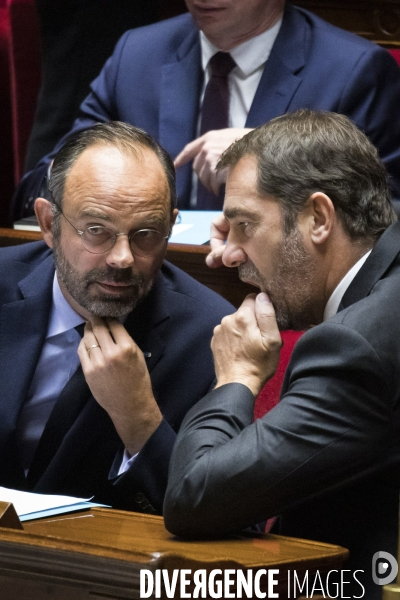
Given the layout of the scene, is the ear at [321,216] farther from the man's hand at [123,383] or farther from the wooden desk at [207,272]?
the wooden desk at [207,272]

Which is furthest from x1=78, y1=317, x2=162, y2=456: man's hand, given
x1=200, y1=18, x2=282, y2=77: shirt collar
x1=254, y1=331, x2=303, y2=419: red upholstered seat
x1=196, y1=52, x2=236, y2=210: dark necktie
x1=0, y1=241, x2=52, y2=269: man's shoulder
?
x1=200, y1=18, x2=282, y2=77: shirt collar

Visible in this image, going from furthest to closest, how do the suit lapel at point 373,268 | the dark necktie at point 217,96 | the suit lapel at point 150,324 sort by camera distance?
the dark necktie at point 217,96 → the suit lapel at point 150,324 → the suit lapel at point 373,268

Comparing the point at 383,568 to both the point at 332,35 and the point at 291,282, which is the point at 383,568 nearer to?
the point at 291,282

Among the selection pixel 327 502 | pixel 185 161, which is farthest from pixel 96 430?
pixel 185 161

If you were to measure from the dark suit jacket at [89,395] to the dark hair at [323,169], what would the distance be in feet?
1.33

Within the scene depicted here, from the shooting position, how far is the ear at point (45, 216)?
1963mm

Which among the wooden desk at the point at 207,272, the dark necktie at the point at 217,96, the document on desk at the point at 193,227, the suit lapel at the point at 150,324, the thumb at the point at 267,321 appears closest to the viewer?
the thumb at the point at 267,321

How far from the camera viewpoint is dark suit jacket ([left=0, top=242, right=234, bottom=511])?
1714mm

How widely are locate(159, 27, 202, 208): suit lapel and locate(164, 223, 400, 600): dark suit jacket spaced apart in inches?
55.0

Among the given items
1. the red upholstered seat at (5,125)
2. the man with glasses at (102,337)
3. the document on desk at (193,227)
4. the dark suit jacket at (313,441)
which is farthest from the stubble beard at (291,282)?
the red upholstered seat at (5,125)

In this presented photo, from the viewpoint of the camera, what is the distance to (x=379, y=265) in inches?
60.4

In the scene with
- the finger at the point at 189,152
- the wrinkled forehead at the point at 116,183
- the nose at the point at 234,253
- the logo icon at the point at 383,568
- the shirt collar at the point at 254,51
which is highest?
the shirt collar at the point at 254,51

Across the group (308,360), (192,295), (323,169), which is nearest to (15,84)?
Answer: (192,295)

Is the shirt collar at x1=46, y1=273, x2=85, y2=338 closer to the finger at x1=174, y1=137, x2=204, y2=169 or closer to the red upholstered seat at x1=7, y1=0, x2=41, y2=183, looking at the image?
the finger at x1=174, y1=137, x2=204, y2=169
